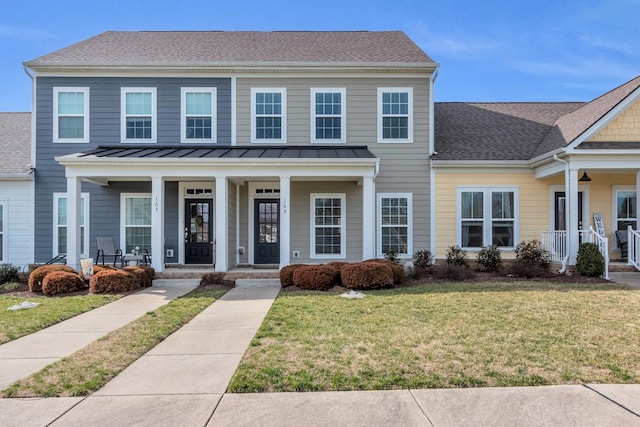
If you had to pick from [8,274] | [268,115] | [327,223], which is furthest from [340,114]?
[8,274]

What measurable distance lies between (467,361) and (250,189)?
33.3 feet

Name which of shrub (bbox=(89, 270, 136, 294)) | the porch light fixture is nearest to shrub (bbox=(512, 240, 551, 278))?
the porch light fixture

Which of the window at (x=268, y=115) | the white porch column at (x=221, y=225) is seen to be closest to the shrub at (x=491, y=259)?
the window at (x=268, y=115)

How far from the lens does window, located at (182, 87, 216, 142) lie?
1335 centimetres

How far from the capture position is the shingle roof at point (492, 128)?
1342 centimetres

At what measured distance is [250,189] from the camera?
13.7 metres

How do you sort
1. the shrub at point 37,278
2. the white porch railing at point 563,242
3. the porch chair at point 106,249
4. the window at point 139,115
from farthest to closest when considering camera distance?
the window at point 139,115 → the porch chair at point 106,249 → the white porch railing at point 563,242 → the shrub at point 37,278

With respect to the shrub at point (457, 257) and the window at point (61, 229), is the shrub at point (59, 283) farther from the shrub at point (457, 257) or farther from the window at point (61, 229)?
the shrub at point (457, 257)

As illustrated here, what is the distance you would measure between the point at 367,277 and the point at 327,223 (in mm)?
3916

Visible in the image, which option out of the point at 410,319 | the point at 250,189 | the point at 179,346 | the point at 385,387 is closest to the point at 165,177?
the point at 250,189

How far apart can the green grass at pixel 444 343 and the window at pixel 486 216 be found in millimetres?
4692

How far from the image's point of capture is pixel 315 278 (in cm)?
991

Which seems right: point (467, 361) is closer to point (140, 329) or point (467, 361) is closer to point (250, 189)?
point (140, 329)

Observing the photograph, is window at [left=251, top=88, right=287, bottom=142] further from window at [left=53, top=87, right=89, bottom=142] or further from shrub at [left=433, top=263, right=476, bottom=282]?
shrub at [left=433, top=263, right=476, bottom=282]
